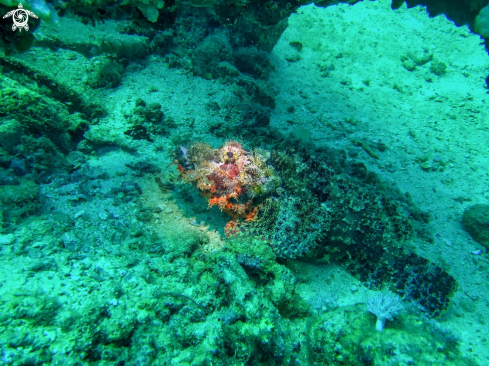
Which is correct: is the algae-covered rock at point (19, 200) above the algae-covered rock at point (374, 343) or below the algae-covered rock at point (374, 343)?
above

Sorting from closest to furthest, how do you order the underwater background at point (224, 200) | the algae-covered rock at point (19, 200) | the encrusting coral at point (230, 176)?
the underwater background at point (224, 200), the algae-covered rock at point (19, 200), the encrusting coral at point (230, 176)

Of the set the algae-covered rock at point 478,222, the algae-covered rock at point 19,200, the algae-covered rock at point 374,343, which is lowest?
the algae-covered rock at point 374,343

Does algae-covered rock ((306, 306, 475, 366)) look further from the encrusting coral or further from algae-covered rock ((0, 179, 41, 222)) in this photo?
algae-covered rock ((0, 179, 41, 222))

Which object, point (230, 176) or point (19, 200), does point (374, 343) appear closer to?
point (230, 176)

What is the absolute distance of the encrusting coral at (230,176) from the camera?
10.6 feet

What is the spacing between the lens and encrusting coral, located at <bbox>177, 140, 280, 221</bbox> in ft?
10.6

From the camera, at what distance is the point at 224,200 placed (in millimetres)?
3219

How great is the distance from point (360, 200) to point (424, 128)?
409 centimetres

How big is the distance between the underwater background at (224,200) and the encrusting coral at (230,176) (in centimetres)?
2

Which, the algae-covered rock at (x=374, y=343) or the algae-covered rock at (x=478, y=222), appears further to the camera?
the algae-covered rock at (x=478, y=222)

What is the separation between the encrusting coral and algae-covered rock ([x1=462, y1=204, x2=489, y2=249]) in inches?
138

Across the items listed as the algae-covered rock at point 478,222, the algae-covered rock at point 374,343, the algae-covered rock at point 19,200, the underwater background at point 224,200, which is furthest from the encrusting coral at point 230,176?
the algae-covered rock at point 478,222

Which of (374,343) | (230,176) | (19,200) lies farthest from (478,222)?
(19,200)

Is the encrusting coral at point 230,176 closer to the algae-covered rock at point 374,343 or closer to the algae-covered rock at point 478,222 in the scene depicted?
the algae-covered rock at point 374,343
